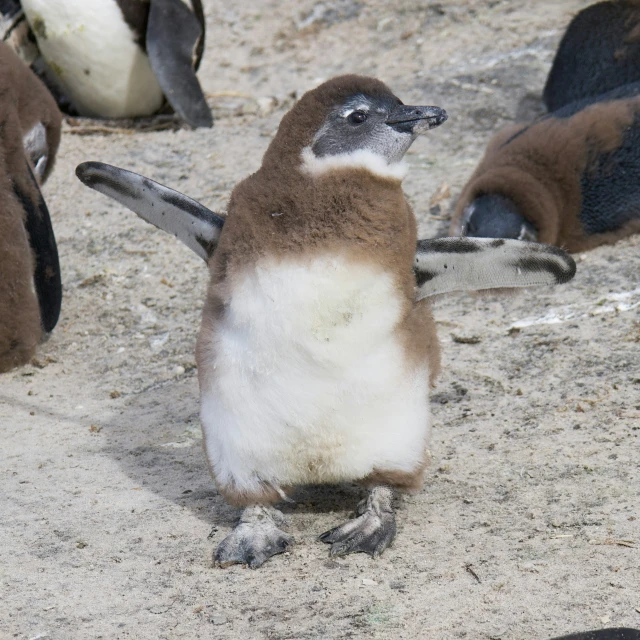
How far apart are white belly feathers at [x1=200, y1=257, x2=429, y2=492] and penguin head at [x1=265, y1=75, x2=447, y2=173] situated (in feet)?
0.87

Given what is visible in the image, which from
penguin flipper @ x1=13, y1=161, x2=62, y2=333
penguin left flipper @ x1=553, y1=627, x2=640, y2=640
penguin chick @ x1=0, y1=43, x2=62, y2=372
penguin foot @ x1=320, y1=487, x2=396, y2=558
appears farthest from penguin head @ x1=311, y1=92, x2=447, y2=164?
penguin flipper @ x1=13, y1=161, x2=62, y2=333

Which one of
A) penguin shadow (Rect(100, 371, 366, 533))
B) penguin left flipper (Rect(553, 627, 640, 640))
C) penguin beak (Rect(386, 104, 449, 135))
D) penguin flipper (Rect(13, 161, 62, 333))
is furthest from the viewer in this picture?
penguin flipper (Rect(13, 161, 62, 333))

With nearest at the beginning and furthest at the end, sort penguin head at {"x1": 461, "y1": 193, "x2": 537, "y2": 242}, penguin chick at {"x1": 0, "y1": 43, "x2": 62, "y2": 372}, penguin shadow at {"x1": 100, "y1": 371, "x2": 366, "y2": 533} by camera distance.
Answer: penguin shadow at {"x1": 100, "y1": 371, "x2": 366, "y2": 533}
penguin chick at {"x1": 0, "y1": 43, "x2": 62, "y2": 372}
penguin head at {"x1": 461, "y1": 193, "x2": 537, "y2": 242}

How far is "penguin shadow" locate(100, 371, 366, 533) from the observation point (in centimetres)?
280

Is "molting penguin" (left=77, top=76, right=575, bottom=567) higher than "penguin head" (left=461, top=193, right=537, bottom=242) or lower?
higher

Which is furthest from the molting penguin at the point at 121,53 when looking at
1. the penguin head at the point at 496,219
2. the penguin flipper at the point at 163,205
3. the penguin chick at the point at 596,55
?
the penguin flipper at the point at 163,205

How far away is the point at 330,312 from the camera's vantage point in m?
2.33

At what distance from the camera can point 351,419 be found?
2.44m

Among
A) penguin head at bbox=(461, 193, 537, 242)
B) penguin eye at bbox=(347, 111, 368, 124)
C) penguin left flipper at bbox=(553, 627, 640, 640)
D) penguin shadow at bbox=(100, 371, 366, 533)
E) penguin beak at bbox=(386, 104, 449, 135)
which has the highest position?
penguin eye at bbox=(347, 111, 368, 124)

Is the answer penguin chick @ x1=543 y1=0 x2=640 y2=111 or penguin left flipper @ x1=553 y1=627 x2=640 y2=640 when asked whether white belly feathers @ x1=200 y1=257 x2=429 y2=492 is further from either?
penguin chick @ x1=543 y1=0 x2=640 y2=111

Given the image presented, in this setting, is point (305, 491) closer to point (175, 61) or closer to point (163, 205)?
point (163, 205)

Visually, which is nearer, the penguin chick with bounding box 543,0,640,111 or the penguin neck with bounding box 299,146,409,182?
the penguin neck with bounding box 299,146,409,182

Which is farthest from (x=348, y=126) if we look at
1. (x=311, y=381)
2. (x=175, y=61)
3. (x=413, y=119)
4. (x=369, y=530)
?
(x=175, y=61)

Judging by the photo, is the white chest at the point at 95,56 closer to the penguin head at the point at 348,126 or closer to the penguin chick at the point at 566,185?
the penguin chick at the point at 566,185
